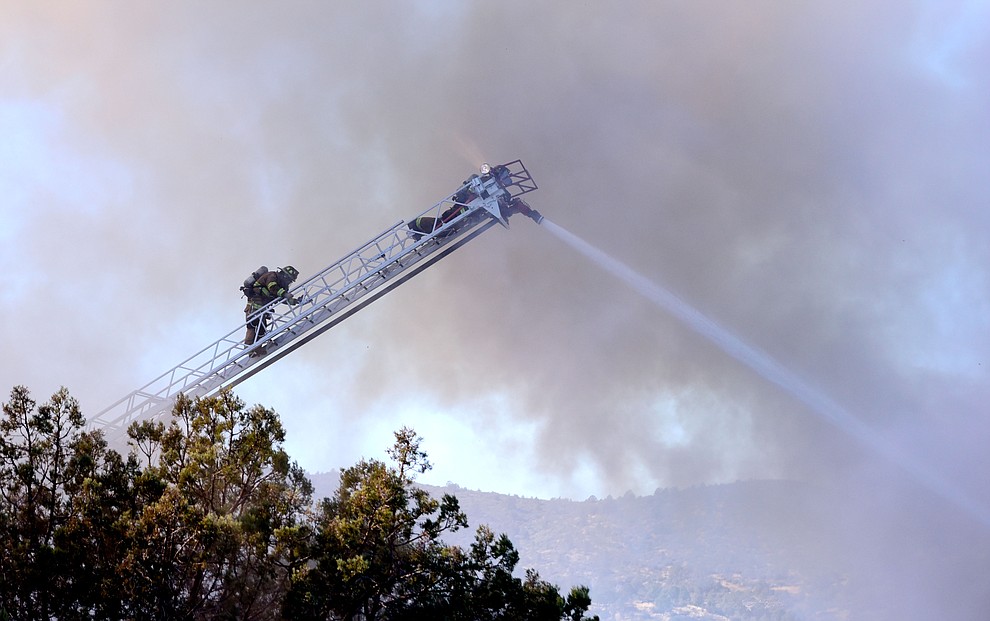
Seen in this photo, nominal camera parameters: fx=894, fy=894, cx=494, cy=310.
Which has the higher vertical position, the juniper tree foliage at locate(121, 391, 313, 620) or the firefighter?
the firefighter

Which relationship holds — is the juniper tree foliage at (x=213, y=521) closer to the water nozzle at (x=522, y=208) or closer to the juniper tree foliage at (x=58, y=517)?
the juniper tree foliage at (x=58, y=517)

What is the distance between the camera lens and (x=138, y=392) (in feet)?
93.8

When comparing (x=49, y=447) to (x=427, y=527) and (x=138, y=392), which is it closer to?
(x=138, y=392)

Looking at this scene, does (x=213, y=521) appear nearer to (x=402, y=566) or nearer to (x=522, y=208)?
(x=402, y=566)

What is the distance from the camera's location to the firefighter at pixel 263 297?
28.2 metres

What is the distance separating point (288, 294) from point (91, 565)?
10.5m

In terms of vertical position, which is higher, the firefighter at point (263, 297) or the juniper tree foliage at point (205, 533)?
the firefighter at point (263, 297)

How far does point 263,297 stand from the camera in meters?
28.7

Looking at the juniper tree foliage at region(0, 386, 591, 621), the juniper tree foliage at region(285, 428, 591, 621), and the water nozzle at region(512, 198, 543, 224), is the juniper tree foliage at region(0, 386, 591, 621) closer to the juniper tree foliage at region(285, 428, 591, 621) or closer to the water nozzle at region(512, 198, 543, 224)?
the juniper tree foliage at region(285, 428, 591, 621)

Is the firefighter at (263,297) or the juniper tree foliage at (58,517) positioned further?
the firefighter at (263,297)

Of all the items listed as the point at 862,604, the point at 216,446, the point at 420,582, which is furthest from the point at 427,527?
the point at 862,604

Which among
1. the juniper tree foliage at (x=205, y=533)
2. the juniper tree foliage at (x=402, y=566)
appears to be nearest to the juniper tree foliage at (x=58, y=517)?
the juniper tree foliage at (x=205, y=533)

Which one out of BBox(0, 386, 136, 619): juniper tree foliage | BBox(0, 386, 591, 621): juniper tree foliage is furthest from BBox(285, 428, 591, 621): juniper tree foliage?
BBox(0, 386, 136, 619): juniper tree foliage

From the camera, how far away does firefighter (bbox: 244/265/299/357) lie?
28.2 meters
